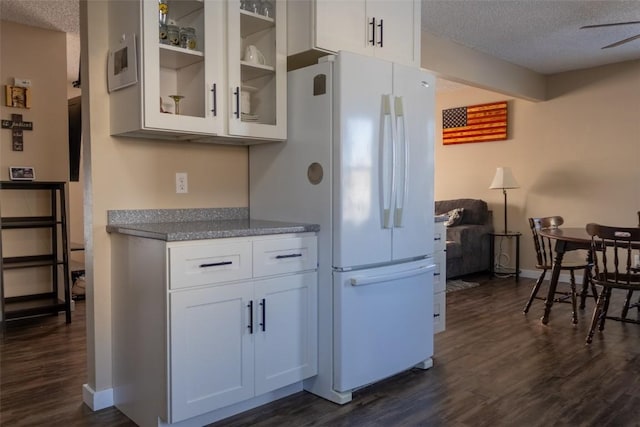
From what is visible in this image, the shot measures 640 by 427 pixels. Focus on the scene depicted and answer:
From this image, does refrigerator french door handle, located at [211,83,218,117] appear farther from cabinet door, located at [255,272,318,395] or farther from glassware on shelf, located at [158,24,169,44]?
cabinet door, located at [255,272,318,395]

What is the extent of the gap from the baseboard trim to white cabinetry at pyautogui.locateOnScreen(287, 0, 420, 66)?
196 cm

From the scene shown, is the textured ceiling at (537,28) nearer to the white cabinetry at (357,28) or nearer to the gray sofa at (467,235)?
the white cabinetry at (357,28)

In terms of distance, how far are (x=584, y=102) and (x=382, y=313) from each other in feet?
14.4

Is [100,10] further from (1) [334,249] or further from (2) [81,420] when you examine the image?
(2) [81,420]

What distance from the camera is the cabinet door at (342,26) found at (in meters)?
2.54

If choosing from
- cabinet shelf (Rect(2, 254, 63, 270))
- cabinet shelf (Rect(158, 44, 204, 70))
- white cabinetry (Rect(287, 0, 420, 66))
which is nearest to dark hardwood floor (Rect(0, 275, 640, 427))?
cabinet shelf (Rect(2, 254, 63, 270))

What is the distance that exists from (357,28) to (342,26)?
0.10 meters

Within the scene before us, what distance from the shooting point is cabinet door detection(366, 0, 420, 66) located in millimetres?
2779

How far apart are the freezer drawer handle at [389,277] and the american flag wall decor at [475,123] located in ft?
13.1

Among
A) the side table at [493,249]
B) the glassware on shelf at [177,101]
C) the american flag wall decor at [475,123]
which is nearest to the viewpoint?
the glassware on shelf at [177,101]

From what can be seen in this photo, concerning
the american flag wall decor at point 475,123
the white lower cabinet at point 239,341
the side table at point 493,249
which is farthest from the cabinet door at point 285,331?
the american flag wall decor at point 475,123

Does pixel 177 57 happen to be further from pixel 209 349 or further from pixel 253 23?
pixel 209 349

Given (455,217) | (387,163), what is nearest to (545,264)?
(455,217)

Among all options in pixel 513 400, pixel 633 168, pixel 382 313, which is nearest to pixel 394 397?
pixel 382 313
